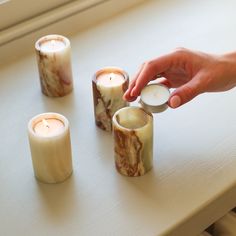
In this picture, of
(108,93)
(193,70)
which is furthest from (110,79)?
(193,70)

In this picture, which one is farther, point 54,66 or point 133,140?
point 54,66

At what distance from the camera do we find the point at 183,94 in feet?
2.62

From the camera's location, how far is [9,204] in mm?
801

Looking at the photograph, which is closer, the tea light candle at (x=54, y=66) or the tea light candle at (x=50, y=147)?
the tea light candle at (x=50, y=147)

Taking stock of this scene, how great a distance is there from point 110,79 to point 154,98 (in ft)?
0.38

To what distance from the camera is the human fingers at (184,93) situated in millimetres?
795

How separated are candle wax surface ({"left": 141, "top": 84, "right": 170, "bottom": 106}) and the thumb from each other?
0.8 inches

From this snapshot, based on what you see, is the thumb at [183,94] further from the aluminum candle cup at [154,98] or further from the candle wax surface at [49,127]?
the candle wax surface at [49,127]

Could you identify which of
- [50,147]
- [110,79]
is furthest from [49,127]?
[110,79]

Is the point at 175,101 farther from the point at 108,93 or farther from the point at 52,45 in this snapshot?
the point at 52,45

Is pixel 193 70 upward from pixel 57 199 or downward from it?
upward

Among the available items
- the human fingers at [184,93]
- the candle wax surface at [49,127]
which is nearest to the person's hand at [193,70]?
the human fingers at [184,93]

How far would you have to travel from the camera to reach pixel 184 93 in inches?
31.5

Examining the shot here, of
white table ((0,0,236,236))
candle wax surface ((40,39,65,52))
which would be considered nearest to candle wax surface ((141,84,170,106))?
white table ((0,0,236,236))
